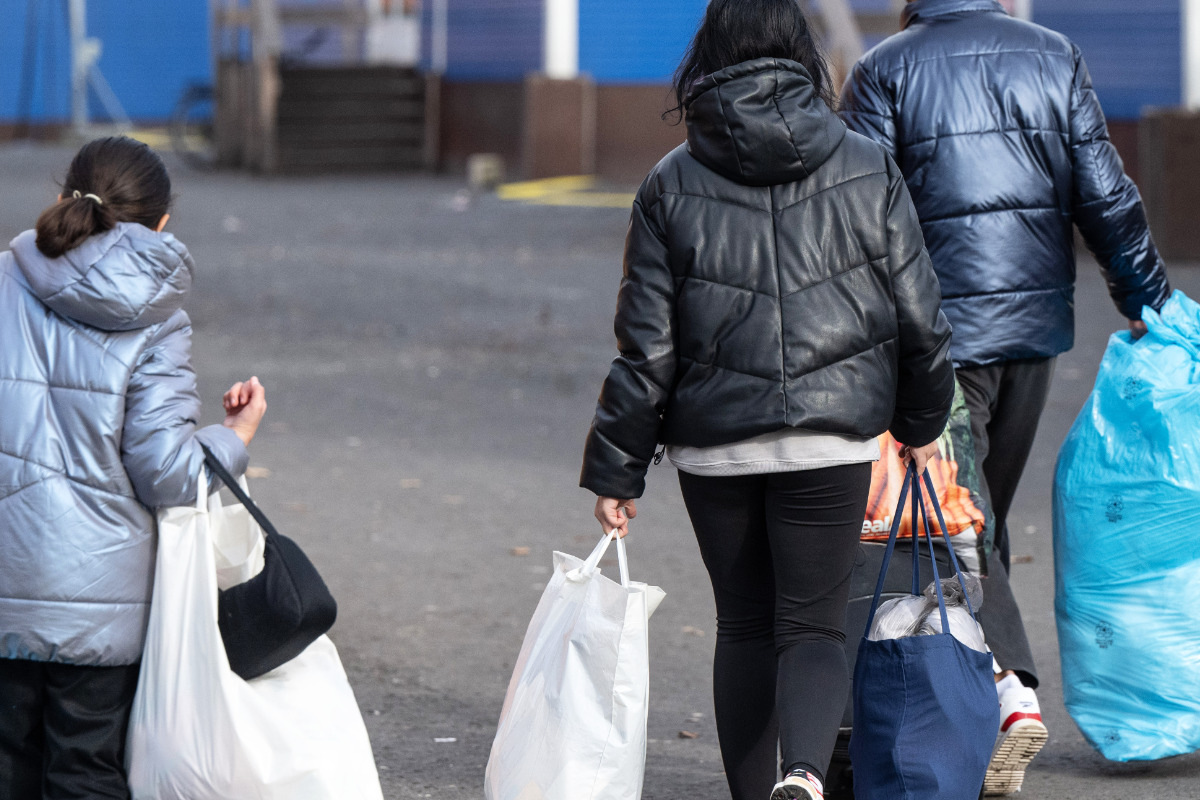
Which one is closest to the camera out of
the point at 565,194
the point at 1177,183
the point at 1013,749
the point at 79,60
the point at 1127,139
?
the point at 1013,749

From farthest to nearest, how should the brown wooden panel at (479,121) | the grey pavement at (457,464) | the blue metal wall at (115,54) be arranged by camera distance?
1. the blue metal wall at (115,54)
2. the brown wooden panel at (479,121)
3. the grey pavement at (457,464)

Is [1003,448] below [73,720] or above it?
above

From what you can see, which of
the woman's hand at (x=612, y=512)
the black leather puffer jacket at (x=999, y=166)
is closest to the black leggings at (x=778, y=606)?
the woman's hand at (x=612, y=512)

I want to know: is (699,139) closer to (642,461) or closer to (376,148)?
(642,461)

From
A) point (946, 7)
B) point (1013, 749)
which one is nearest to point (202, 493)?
point (1013, 749)

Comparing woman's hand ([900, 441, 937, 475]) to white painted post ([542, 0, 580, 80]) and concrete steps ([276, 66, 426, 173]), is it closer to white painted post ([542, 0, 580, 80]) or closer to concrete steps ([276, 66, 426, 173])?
white painted post ([542, 0, 580, 80])

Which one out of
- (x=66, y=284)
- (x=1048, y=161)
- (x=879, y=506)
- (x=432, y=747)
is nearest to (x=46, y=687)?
(x=66, y=284)

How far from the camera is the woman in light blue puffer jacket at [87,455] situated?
9.71 ft

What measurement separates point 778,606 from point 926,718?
0.35 meters

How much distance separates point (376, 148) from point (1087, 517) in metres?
20.0

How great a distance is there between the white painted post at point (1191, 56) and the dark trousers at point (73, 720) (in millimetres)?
12455

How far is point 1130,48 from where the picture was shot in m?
14.2

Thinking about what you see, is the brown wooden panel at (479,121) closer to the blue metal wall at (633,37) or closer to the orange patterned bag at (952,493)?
the blue metal wall at (633,37)

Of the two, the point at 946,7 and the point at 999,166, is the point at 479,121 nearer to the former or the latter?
the point at 946,7
